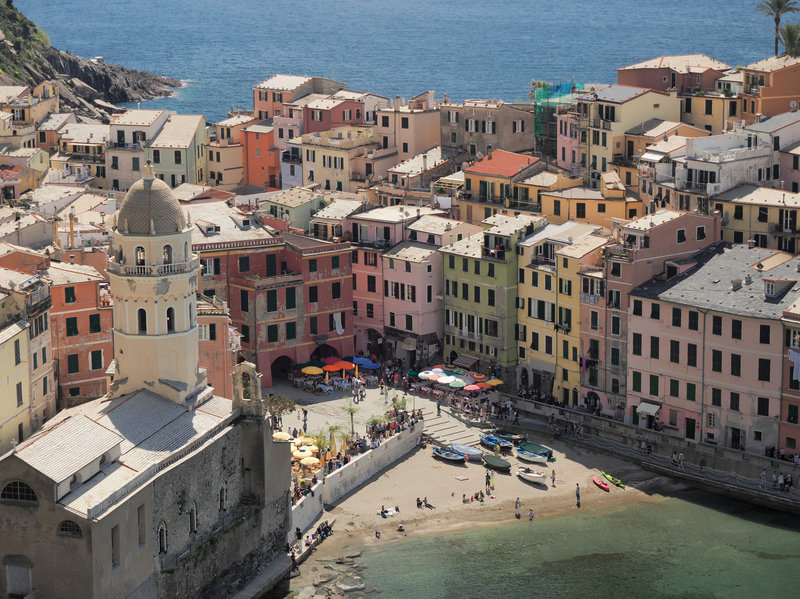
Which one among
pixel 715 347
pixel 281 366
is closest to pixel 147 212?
pixel 281 366

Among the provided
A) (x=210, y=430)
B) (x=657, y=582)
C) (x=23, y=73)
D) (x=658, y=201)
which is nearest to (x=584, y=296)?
(x=658, y=201)

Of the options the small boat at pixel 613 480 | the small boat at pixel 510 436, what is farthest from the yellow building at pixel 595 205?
the small boat at pixel 613 480

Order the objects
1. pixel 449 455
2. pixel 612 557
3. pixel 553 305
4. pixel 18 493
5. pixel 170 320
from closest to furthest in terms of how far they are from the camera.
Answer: pixel 18 493 → pixel 170 320 → pixel 612 557 → pixel 449 455 → pixel 553 305

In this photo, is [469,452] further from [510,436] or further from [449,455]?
[510,436]

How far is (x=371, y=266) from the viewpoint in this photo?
125125 millimetres

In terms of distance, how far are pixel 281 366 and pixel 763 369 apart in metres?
34.9

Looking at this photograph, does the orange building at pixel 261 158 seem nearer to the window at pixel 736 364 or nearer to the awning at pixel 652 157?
the awning at pixel 652 157

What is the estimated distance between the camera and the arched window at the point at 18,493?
255 ft

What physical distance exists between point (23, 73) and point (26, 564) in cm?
12795

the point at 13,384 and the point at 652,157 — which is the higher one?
the point at 652,157

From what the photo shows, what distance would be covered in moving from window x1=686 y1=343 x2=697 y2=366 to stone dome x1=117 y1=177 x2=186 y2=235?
34.4 meters

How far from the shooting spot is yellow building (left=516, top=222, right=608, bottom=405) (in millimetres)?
114000

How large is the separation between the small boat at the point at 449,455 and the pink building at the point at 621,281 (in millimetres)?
10604

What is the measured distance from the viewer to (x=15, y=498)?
78.1 m
